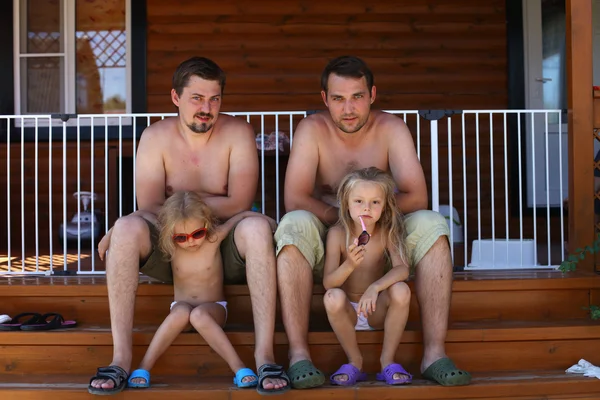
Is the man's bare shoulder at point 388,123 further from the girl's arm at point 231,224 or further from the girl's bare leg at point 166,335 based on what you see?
the girl's bare leg at point 166,335

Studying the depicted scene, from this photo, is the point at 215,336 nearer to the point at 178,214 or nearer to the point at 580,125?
the point at 178,214

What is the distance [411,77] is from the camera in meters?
6.28

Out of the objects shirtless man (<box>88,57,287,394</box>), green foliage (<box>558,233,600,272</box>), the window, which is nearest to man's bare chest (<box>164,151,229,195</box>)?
shirtless man (<box>88,57,287,394</box>)

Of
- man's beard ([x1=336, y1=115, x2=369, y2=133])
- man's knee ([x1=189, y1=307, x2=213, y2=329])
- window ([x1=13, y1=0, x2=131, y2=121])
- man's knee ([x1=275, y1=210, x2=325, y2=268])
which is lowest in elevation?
man's knee ([x1=189, y1=307, x2=213, y2=329])

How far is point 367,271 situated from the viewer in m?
2.99

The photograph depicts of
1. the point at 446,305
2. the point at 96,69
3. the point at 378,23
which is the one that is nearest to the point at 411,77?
the point at 378,23

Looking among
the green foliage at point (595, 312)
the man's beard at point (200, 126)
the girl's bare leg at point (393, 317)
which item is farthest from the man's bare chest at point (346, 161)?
the green foliage at point (595, 312)

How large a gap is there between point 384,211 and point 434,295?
40 centimetres

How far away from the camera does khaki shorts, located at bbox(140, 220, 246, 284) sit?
3031mm

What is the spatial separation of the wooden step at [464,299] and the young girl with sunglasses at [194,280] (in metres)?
0.32

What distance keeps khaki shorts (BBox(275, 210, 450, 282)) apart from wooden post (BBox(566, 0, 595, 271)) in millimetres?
1324

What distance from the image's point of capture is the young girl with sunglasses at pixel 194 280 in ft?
9.31

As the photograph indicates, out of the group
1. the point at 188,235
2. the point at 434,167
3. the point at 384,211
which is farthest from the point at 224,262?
the point at 434,167

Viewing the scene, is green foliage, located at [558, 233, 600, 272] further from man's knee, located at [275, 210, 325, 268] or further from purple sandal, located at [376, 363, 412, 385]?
man's knee, located at [275, 210, 325, 268]
